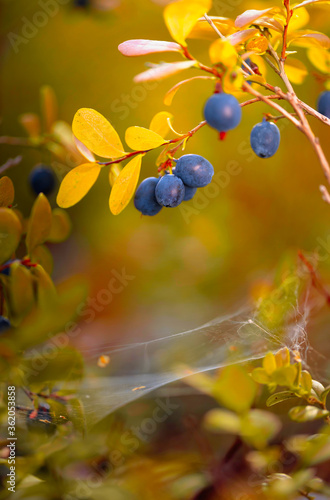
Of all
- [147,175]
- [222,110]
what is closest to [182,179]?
[222,110]

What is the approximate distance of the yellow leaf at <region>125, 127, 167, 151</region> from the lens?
44cm

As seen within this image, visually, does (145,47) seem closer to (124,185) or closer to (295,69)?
(124,185)

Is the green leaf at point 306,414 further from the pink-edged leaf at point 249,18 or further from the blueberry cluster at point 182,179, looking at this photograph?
the pink-edged leaf at point 249,18

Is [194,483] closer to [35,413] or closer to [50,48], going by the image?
[35,413]

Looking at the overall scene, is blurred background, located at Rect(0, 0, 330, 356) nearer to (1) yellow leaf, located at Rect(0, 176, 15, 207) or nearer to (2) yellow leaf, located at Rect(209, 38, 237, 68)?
(1) yellow leaf, located at Rect(0, 176, 15, 207)

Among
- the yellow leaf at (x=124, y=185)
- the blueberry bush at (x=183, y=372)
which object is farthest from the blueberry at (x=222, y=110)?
the yellow leaf at (x=124, y=185)

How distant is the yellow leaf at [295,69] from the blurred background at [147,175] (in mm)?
534

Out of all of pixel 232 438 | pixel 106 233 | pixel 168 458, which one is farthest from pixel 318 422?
pixel 106 233

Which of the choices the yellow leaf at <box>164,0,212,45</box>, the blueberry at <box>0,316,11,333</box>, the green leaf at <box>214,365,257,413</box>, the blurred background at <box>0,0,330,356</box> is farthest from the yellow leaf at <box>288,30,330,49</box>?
the blurred background at <box>0,0,330,356</box>

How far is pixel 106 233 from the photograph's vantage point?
118 cm

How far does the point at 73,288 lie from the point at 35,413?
0.20 metres

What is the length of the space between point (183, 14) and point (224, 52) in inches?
2.5

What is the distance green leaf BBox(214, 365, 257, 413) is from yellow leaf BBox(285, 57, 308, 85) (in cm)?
43

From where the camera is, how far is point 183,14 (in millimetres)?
383
